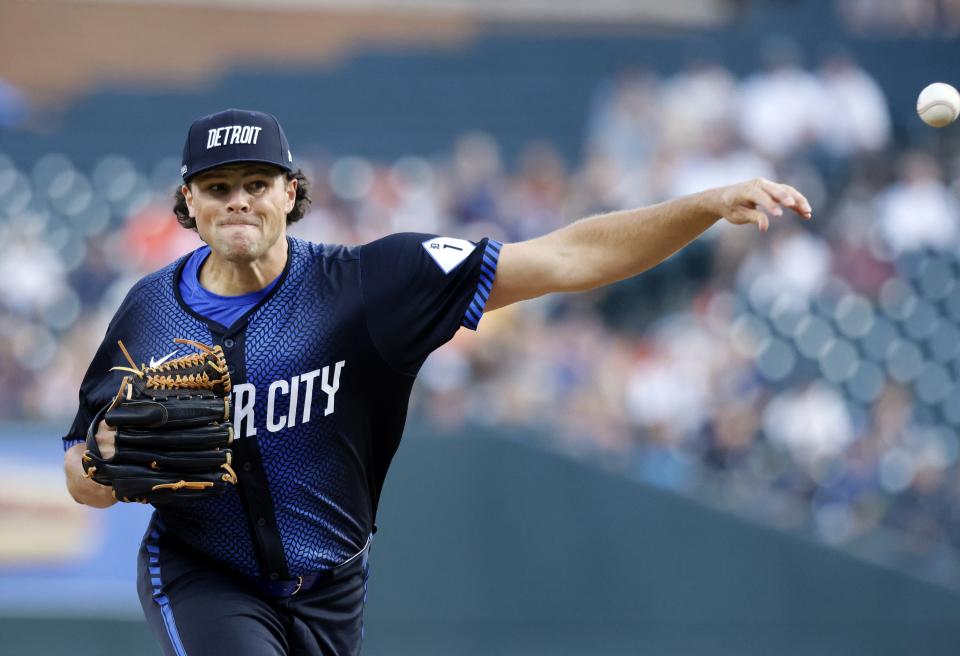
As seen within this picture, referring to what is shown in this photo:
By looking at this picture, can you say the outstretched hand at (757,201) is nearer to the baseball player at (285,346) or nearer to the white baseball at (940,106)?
the baseball player at (285,346)

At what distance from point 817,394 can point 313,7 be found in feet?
36.2

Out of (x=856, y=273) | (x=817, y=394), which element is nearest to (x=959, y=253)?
(x=856, y=273)

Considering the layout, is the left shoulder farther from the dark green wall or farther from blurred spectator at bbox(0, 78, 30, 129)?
blurred spectator at bbox(0, 78, 30, 129)

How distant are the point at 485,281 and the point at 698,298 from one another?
291 inches

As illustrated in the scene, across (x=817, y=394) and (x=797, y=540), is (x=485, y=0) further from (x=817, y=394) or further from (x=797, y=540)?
(x=797, y=540)

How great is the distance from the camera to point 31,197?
1347 centimetres

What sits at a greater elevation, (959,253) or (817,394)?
(959,253)

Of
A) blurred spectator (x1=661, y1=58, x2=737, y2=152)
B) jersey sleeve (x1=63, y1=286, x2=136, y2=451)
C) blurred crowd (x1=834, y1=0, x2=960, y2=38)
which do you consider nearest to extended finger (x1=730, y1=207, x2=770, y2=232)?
jersey sleeve (x1=63, y1=286, x2=136, y2=451)

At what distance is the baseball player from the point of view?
13.2ft

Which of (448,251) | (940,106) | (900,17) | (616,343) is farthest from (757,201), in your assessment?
(900,17)

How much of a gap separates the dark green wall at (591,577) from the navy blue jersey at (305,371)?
16.9ft

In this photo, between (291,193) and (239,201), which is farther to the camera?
(291,193)

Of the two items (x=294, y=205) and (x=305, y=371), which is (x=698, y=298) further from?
(x=305, y=371)

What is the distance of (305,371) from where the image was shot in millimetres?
4102
